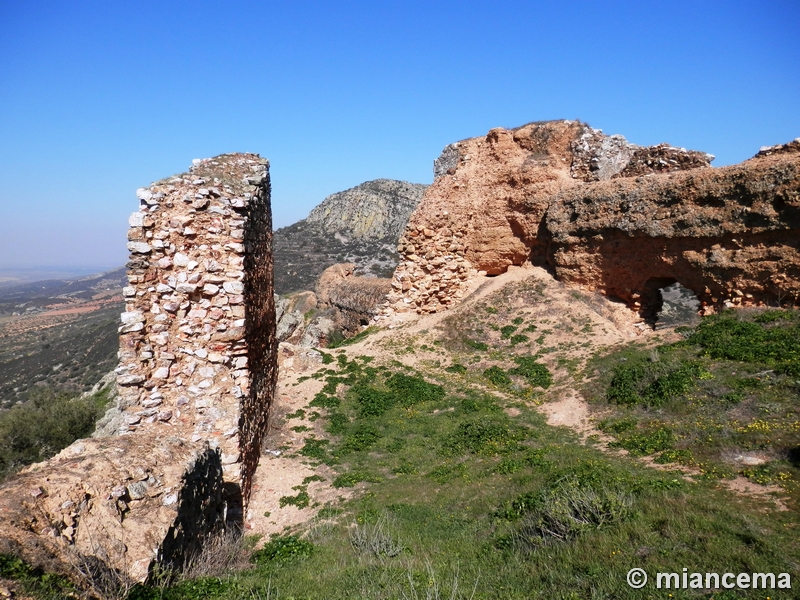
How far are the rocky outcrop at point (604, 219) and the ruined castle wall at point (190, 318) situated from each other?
463 inches

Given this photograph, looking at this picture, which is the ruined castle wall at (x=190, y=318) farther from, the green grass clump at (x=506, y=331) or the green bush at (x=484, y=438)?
the green grass clump at (x=506, y=331)

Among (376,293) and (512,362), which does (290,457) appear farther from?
(376,293)

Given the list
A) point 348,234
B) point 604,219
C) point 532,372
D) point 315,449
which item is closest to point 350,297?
point 604,219

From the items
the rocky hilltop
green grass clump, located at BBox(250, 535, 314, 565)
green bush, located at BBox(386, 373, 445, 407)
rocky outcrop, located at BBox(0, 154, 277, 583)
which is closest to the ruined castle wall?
rocky outcrop, located at BBox(0, 154, 277, 583)

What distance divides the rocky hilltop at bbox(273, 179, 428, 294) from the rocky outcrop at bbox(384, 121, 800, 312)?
28.4 m

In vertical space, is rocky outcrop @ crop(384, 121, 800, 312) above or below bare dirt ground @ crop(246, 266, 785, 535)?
above

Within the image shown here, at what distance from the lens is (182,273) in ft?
26.4

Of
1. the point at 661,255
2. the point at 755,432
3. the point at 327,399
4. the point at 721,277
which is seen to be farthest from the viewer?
the point at 661,255

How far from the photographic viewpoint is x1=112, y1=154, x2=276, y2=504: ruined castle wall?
7.88 meters

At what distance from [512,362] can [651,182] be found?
6.97 m

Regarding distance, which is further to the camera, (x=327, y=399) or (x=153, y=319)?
Result: (x=327, y=399)

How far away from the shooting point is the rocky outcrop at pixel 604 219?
41.4 ft

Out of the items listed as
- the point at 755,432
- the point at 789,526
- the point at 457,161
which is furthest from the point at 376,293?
the point at 789,526

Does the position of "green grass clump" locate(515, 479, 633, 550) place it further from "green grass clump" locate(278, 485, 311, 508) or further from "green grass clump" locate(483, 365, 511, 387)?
"green grass clump" locate(483, 365, 511, 387)
